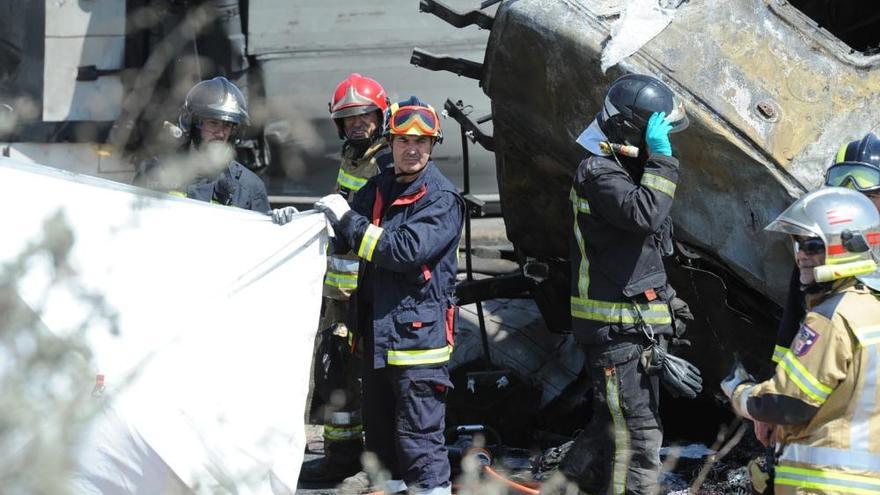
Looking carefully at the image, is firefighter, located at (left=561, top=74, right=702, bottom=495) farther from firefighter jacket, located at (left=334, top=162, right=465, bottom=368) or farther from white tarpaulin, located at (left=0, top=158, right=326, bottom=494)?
white tarpaulin, located at (left=0, top=158, right=326, bottom=494)

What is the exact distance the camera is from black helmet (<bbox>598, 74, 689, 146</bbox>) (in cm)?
429

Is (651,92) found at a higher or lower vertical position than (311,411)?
higher

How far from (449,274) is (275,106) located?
353cm

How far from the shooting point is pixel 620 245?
436cm

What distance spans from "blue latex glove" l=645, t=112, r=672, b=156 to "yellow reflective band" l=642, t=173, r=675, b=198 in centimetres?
11

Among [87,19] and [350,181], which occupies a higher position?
[87,19]

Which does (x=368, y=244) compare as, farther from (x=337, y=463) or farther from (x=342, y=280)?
(x=337, y=463)

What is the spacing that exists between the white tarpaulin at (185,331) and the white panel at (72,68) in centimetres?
477

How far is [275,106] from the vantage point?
779 cm

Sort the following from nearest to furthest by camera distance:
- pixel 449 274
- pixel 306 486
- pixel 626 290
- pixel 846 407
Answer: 1. pixel 846 407
2. pixel 626 290
3. pixel 449 274
4. pixel 306 486

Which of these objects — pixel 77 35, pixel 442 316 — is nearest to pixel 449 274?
pixel 442 316

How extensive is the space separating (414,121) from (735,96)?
4.24ft

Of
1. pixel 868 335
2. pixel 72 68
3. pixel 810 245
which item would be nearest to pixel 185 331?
pixel 810 245

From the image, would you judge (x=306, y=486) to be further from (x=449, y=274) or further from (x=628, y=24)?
(x=628, y=24)
